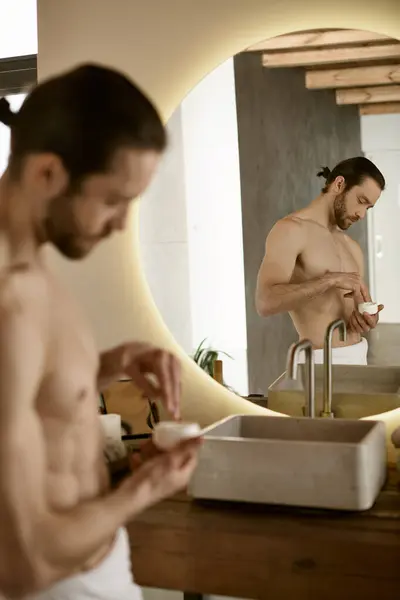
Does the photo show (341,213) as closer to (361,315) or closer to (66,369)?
(361,315)

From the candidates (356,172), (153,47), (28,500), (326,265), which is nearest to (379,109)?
(356,172)

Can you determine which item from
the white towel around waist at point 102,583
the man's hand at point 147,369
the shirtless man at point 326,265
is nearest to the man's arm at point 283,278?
the shirtless man at point 326,265

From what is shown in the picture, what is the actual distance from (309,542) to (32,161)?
2.70ft

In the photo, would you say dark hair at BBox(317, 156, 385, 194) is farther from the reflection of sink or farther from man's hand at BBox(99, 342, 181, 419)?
man's hand at BBox(99, 342, 181, 419)

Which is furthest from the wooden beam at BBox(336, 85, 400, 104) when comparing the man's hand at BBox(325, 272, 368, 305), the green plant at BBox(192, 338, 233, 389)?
the green plant at BBox(192, 338, 233, 389)

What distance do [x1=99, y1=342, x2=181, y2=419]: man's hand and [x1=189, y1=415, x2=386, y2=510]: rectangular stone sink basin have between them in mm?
317

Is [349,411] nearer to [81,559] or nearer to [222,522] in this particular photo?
[222,522]

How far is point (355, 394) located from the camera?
1.78 meters

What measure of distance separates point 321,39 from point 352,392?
0.81m

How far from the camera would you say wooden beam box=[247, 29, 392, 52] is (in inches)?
68.7

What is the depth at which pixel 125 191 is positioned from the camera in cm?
89

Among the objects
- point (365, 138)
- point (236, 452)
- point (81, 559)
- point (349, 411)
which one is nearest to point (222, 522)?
point (236, 452)

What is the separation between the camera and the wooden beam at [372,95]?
1732 mm

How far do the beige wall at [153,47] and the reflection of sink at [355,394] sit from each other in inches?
4.1
